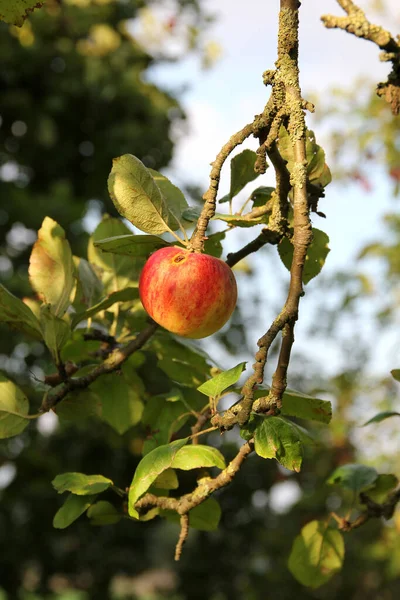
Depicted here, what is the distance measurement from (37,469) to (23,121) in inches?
135

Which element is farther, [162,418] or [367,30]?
[162,418]

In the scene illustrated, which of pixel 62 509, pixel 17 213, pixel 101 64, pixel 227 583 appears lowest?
pixel 227 583

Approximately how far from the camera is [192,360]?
88 cm

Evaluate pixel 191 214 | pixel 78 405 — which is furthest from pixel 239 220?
pixel 78 405

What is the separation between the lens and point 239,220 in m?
0.72

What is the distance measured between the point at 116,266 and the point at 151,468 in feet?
Result: 1.21

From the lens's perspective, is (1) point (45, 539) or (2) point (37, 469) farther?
(1) point (45, 539)

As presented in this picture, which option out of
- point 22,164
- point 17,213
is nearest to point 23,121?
point 22,164

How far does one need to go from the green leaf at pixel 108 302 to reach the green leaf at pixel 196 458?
211mm

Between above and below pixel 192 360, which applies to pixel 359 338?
below

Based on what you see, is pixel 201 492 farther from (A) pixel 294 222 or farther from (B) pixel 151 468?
(A) pixel 294 222

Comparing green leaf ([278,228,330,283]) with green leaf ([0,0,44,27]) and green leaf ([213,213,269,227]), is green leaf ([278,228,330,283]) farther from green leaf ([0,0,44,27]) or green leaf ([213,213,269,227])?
green leaf ([0,0,44,27])

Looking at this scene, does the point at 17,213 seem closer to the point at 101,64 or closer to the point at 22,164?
the point at 22,164

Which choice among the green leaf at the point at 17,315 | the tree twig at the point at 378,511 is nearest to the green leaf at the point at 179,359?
the green leaf at the point at 17,315
